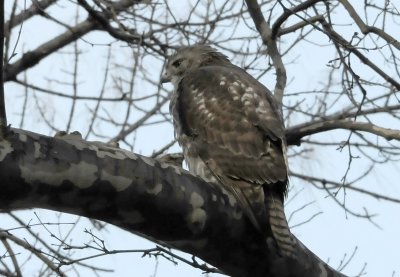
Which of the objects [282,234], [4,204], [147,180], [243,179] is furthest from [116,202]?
[243,179]

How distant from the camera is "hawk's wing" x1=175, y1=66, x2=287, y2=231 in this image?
4754 millimetres

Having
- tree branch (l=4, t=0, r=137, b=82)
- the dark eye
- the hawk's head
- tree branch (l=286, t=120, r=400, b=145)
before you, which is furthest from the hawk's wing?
tree branch (l=4, t=0, r=137, b=82)

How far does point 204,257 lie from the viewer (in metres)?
3.97

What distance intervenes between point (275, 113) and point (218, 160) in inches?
22.0

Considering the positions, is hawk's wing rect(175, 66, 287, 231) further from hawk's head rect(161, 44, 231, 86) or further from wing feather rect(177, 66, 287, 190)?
hawk's head rect(161, 44, 231, 86)

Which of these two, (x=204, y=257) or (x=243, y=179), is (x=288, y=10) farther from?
(x=204, y=257)

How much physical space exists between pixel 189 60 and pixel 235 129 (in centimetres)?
174

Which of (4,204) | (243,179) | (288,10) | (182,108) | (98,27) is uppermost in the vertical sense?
(98,27)

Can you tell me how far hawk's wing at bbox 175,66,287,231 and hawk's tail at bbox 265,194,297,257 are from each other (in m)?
0.06

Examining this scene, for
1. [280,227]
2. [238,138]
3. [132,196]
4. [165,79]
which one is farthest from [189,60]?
[132,196]

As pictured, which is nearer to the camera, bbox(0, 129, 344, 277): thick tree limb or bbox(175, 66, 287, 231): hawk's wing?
bbox(0, 129, 344, 277): thick tree limb

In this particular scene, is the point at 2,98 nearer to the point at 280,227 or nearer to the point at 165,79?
the point at 280,227

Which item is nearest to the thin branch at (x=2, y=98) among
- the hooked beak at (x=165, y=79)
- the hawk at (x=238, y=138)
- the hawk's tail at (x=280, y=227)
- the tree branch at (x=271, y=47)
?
the hawk at (x=238, y=138)

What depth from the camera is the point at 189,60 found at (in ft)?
22.7
